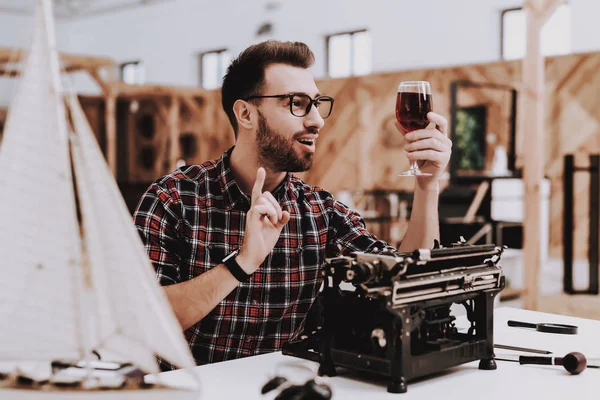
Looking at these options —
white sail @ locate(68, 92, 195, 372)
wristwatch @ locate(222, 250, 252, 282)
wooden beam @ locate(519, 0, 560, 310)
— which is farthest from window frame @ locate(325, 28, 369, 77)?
white sail @ locate(68, 92, 195, 372)

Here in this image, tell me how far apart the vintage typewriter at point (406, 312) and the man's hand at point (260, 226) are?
17 centimetres

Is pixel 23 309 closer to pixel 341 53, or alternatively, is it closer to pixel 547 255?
pixel 547 255

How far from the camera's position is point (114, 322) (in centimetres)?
90

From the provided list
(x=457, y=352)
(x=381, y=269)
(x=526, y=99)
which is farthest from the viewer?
(x=526, y=99)

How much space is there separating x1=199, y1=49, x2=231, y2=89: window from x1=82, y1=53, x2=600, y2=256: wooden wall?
41.7 inches

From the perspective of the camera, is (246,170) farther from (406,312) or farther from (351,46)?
(351,46)

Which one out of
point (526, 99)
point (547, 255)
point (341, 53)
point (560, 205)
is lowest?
point (547, 255)

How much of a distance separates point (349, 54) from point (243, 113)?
32.3ft

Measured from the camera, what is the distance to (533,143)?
16.2ft

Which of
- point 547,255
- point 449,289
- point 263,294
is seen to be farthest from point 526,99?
point 547,255

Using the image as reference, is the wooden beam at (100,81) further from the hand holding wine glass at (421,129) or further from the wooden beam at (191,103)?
the hand holding wine glass at (421,129)

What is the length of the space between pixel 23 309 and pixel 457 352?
3.00ft

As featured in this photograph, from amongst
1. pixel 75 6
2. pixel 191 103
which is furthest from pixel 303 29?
pixel 75 6

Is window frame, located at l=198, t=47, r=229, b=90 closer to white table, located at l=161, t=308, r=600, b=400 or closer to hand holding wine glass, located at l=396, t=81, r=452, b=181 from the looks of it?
hand holding wine glass, located at l=396, t=81, r=452, b=181
